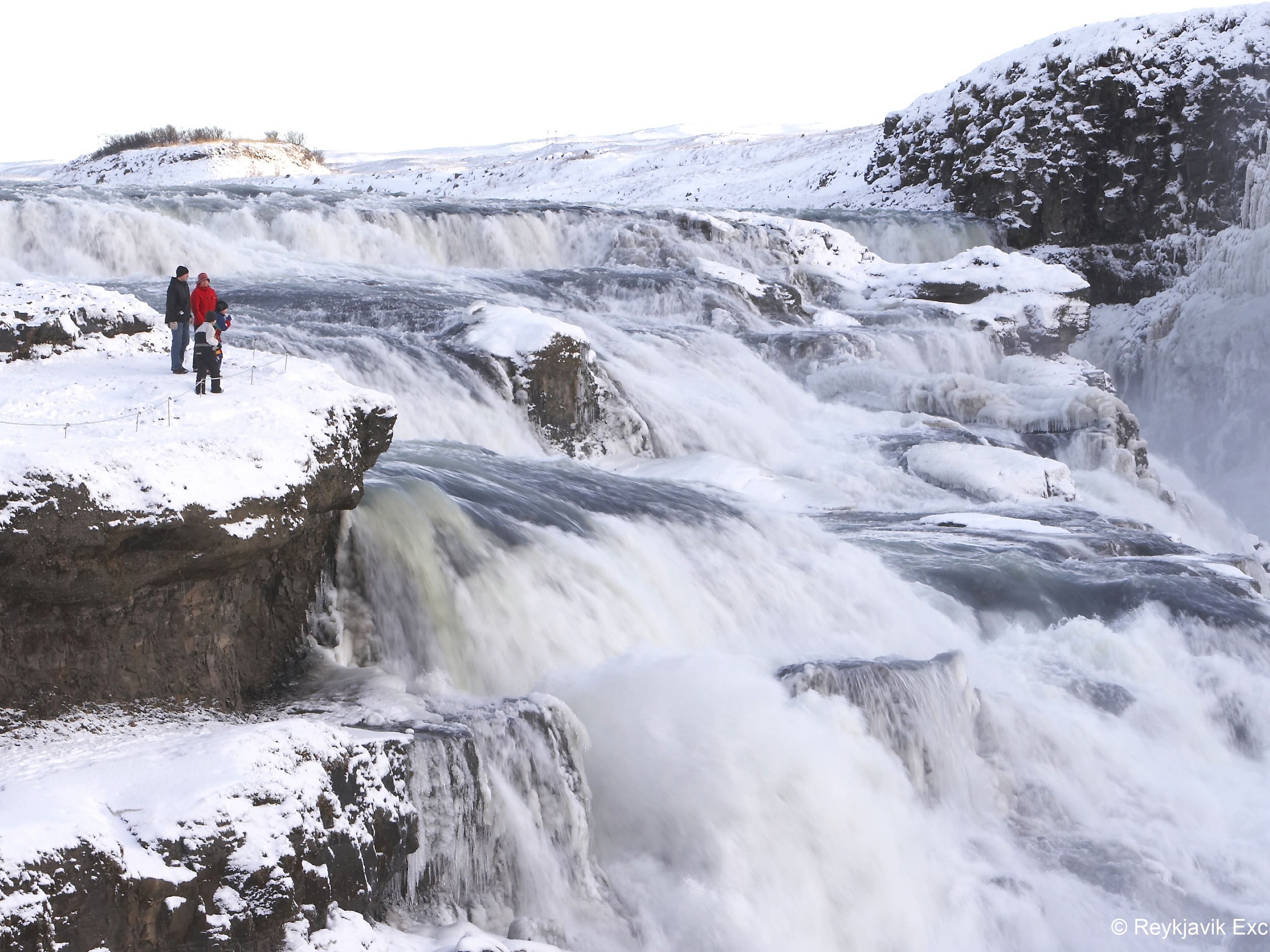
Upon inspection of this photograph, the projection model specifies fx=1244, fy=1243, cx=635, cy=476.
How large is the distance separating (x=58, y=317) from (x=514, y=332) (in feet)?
20.8

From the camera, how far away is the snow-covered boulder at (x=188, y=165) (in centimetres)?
5259

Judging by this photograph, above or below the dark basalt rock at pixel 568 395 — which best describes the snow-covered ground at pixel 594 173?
above

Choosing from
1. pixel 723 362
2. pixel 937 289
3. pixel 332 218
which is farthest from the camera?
pixel 937 289

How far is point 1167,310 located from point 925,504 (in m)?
19.0

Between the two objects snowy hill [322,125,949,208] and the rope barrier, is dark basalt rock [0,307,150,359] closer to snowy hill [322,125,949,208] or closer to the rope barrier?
the rope barrier

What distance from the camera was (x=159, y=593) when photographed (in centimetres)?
672

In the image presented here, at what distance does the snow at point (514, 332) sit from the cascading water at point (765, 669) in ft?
1.10

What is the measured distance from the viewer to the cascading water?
708 centimetres

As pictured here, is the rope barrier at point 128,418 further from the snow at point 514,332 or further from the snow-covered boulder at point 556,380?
the snow at point 514,332

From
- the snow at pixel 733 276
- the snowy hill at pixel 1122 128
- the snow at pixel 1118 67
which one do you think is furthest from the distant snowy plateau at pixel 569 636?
the snow at pixel 1118 67

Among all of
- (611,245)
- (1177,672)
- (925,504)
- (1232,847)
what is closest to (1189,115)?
(611,245)

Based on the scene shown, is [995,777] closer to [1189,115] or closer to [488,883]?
[488,883]

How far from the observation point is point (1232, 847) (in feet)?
28.4

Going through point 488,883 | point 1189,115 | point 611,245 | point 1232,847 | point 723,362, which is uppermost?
point 1189,115
